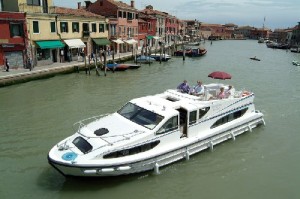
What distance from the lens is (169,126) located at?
9727mm

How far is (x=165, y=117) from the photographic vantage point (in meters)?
9.59

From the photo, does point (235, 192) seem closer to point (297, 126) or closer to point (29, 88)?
point (297, 126)

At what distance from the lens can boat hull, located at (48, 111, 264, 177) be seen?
820 cm

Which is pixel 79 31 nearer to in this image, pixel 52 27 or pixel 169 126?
pixel 52 27

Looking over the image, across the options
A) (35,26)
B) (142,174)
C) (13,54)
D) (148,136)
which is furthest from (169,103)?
(35,26)

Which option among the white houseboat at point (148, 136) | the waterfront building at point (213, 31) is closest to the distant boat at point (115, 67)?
the white houseboat at point (148, 136)

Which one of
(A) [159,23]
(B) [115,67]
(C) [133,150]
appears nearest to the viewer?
(C) [133,150]

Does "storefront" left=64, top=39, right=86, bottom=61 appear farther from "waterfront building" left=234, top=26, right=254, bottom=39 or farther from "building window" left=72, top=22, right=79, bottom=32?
"waterfront building" left=234, top=26, right=254, bottom=39

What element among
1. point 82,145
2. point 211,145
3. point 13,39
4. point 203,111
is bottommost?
point 211,145

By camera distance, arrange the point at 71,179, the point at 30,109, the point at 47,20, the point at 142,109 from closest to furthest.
→ the point at 71,179
the point at 142,109
the point at 30,109
the point at 47,20

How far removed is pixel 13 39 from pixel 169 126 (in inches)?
803

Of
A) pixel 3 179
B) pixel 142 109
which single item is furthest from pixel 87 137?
pixel 3 179

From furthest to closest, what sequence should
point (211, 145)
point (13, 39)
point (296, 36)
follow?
point (296, 36)
point (13, 39)
point (211, 145)

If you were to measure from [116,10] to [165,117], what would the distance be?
34413 mm
